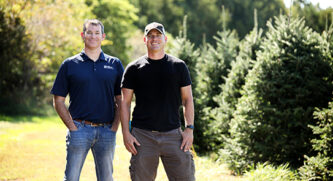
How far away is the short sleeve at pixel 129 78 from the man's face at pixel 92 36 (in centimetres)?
56

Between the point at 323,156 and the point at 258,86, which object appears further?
the point at 258,86

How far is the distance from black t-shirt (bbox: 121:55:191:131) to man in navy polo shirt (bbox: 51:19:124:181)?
1.25 feet

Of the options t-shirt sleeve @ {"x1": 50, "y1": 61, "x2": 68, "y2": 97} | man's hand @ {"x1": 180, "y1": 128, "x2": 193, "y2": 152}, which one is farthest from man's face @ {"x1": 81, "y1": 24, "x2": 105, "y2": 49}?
man's hand @ {"x1": 180, "y1": 128, "x2": 193, "y2": 152}

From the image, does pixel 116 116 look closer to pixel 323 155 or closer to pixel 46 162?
pixel 323 155

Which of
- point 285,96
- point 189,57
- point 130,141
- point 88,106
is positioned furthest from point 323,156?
point 189,57

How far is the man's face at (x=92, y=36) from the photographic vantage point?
4.07 meters

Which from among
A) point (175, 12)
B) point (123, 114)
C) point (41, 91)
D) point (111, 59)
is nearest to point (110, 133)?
point (123, 114)

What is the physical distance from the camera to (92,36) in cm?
409

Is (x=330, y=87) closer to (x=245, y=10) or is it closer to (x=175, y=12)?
(x=175, y=12)

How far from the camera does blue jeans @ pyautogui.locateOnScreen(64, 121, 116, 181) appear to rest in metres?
4.00

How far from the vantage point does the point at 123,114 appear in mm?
3871

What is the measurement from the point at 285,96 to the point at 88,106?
183 inches

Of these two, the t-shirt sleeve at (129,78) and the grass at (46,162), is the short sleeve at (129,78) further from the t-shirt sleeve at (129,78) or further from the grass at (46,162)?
the grass at (46,162)

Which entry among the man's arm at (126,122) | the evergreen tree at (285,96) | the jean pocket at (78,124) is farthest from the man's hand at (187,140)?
the evergreen tree at (285,96)
